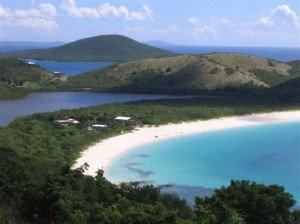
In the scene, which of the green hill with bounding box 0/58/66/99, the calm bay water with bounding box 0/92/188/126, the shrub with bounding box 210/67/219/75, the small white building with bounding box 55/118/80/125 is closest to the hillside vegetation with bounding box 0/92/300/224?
the small white building with bounding box 55/118/80/125

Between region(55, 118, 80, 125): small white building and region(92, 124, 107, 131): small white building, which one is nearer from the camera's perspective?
region(92, 124, 107, 131): small white building

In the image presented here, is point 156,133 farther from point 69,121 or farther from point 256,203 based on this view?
point 256,203

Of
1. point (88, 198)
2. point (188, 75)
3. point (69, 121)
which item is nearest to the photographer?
point (88, 198)

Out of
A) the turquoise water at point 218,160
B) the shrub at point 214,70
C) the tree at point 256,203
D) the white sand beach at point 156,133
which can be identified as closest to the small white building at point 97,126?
the white sand beach at point 156,133

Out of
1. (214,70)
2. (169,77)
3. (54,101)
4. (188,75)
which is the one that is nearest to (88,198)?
(54,101)

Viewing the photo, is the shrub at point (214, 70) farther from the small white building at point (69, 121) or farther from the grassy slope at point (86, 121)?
the small white building at point (69, 121)

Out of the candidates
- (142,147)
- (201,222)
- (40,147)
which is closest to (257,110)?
(142,147)

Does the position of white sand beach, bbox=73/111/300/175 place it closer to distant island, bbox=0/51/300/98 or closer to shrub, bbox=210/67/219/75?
distant island, bbox=0/51/300/98

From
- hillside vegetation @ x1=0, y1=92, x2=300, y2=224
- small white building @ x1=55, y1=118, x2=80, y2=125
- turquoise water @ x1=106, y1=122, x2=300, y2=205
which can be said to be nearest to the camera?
hillside vegetation @ x1=0, y1=92, x2=300, y2=224

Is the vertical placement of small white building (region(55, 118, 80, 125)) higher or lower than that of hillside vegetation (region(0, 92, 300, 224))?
lower
